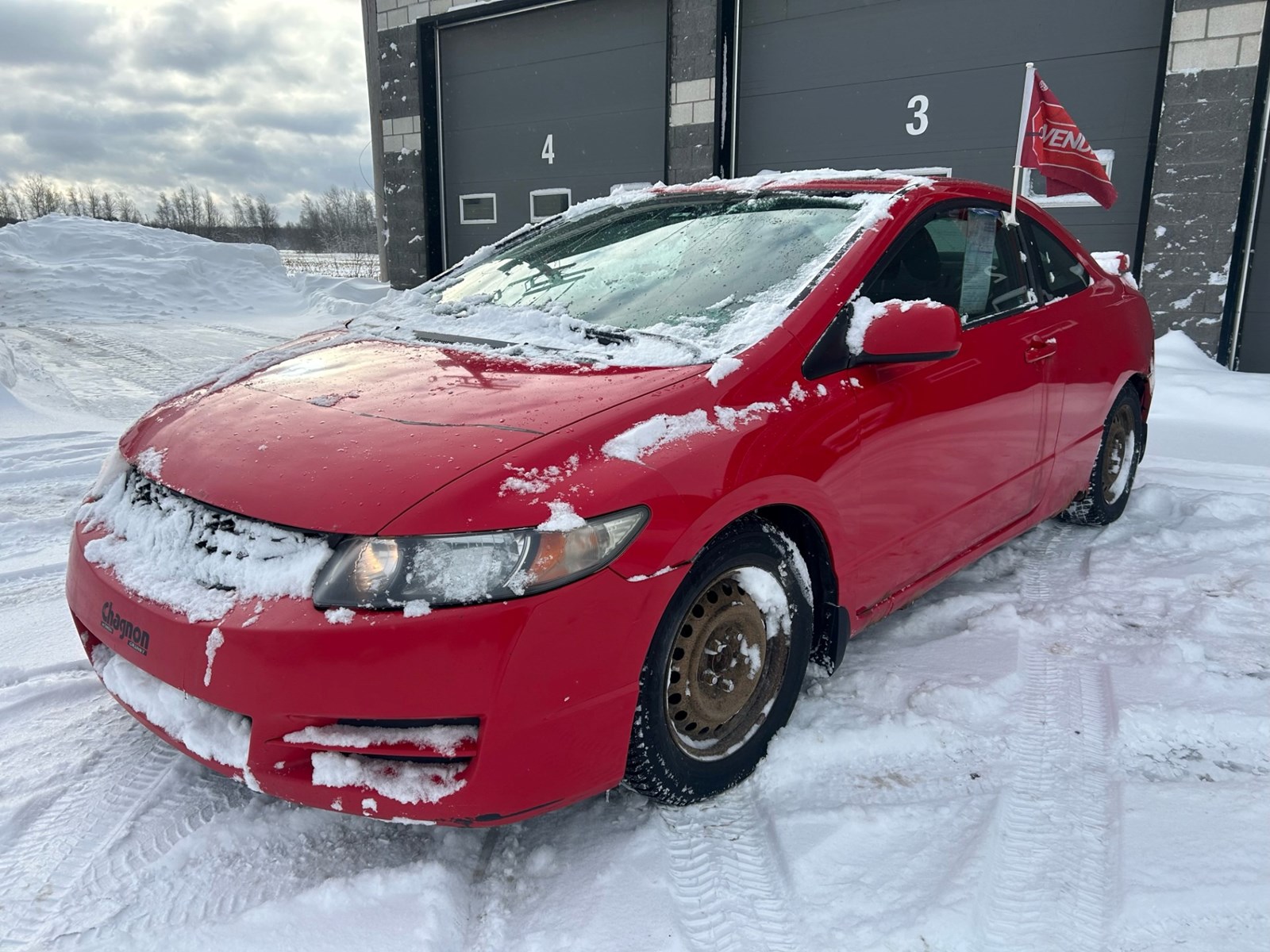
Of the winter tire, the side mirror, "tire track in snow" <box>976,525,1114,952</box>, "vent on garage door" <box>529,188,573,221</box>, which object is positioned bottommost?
"tire track in snow" <box>976,525,1114,952</box>

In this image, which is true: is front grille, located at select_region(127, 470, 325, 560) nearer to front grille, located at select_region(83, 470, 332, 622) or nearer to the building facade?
front grille, located at select_region(83, 470, 332, 622)

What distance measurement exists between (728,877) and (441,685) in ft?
2.53

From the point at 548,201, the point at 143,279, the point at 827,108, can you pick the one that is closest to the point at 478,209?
the point at 548,201

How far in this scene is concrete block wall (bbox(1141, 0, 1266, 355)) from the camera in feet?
22.7

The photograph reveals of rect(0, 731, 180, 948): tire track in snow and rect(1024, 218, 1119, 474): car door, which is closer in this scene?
rect(0, 731, 180, 948): tire track in snow

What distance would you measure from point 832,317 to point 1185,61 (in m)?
6.63

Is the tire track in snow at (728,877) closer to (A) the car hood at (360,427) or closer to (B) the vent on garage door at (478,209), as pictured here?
(A) the car hood at (360,427)

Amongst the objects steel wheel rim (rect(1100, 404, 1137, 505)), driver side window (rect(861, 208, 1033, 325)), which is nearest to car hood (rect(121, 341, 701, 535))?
driver side window (rect(861, 208, 1033, 325))

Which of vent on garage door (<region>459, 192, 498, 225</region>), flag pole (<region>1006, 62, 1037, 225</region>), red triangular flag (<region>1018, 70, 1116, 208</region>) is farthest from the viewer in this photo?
vent on garage door (<region>459, 192, 498, 225</region>)

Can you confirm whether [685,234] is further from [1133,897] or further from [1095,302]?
[1133,897]

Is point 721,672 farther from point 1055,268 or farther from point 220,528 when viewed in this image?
point 1055,268

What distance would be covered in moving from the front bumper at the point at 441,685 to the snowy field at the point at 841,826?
25 centimetres

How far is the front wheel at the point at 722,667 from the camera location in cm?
197

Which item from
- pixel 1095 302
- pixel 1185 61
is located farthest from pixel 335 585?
pixel 1185 61
